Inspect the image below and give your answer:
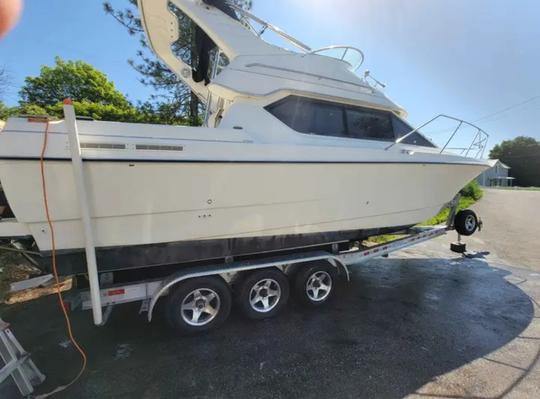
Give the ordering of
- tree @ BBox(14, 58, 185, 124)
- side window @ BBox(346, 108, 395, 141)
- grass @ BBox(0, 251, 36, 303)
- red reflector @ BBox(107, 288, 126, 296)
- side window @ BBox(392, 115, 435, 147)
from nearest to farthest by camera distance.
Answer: red reflector @ BBox(107, 288, 126, 296)
grass @ BBox(0, 251, 36, 303)
side window @ BBox(346, 108, 395, 141)
side window @ BBox(392, 115, 435, 147)
tree @ BBox(14, 58, 185, 124)

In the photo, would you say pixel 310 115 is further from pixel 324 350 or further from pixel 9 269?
pixel 9 269

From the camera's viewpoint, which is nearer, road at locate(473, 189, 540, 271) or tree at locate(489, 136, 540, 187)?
road at locate(473, 189, 540, 271)

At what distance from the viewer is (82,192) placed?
2496 mm

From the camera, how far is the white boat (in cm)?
262

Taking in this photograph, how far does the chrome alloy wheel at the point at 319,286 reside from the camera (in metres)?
3.85

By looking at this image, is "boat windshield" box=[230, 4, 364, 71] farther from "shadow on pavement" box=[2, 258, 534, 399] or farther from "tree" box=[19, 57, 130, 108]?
"tree" box=[19, 57, 130, 108]

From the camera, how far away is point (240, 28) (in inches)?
168

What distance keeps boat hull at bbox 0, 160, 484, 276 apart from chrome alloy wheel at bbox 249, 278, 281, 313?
581mm

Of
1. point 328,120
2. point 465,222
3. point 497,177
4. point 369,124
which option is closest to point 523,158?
point 497,177

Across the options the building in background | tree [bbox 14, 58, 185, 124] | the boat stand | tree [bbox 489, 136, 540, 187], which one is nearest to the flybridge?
the boat stand

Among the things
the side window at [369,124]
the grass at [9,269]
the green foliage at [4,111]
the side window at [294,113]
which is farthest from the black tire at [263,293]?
the green foliage at [4,111]

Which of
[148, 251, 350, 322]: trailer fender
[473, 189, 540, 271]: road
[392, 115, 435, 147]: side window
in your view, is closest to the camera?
[148, 251, 350, 322]: trailer fender

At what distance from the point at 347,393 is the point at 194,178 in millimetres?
2211

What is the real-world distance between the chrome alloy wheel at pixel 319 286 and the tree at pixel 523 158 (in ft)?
242
